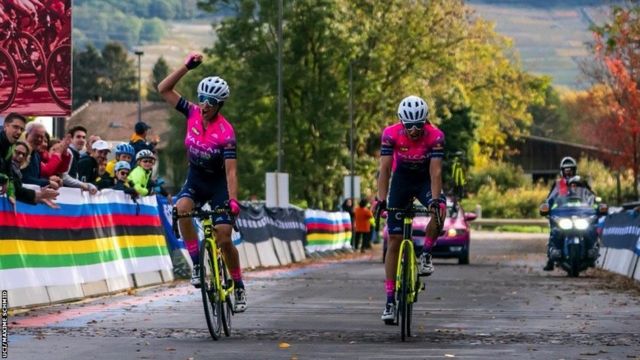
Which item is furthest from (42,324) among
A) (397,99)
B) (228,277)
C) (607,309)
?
(397,99)

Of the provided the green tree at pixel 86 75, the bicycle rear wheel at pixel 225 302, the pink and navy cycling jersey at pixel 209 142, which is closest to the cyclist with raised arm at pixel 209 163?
the pink and navy cycling jersey at pixel 209 142

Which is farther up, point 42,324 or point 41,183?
point 41,183

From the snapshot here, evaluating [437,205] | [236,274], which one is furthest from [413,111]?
[236,274]

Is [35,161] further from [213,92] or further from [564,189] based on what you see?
[564,189]

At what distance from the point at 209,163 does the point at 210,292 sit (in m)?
1.14

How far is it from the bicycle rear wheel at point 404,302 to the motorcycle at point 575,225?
14.1 m

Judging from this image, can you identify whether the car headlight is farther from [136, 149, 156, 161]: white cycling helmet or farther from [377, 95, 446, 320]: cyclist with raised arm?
[377, 95, 446, 320]: cyclist with raised arm

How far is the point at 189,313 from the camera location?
1711cm

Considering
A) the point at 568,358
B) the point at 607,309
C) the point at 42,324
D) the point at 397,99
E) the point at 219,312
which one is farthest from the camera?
the point at 397,99

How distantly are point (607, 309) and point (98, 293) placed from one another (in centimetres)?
588

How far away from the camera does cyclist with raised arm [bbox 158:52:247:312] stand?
46.8 ft

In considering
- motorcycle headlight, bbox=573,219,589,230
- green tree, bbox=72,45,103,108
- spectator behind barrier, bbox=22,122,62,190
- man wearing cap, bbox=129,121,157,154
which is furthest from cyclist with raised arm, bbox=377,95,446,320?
green tree, bbox=72,45,103,108

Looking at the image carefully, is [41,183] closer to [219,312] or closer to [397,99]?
[219,312]

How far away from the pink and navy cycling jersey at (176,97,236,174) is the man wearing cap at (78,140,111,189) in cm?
758
